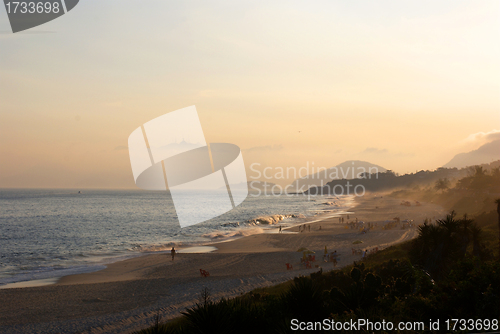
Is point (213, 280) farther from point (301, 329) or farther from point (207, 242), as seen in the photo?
point (207, 242)

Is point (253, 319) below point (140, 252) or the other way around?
the other way around

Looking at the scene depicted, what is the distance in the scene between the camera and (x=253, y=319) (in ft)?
19.9

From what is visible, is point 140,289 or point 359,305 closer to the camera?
point 359,305

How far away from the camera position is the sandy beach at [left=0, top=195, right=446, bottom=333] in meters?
14.4

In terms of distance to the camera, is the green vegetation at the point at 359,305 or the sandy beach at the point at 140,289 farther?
the sandy beach at the point at 140,289

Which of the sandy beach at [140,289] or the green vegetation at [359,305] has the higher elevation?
the green vegetation at [359,305]

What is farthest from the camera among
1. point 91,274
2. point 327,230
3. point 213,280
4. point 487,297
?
point 327,230

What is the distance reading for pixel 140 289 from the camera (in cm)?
1983

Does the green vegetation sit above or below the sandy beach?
above

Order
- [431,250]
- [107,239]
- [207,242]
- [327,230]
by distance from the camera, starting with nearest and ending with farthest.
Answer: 1. [431,250]
2. [207,242]
3. [107,239]
4. [327,230]

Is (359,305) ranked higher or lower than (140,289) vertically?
higher

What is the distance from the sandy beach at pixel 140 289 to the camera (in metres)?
14.4

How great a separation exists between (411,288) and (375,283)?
1.93 metres

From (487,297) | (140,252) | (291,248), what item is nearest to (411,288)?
(487,297)
